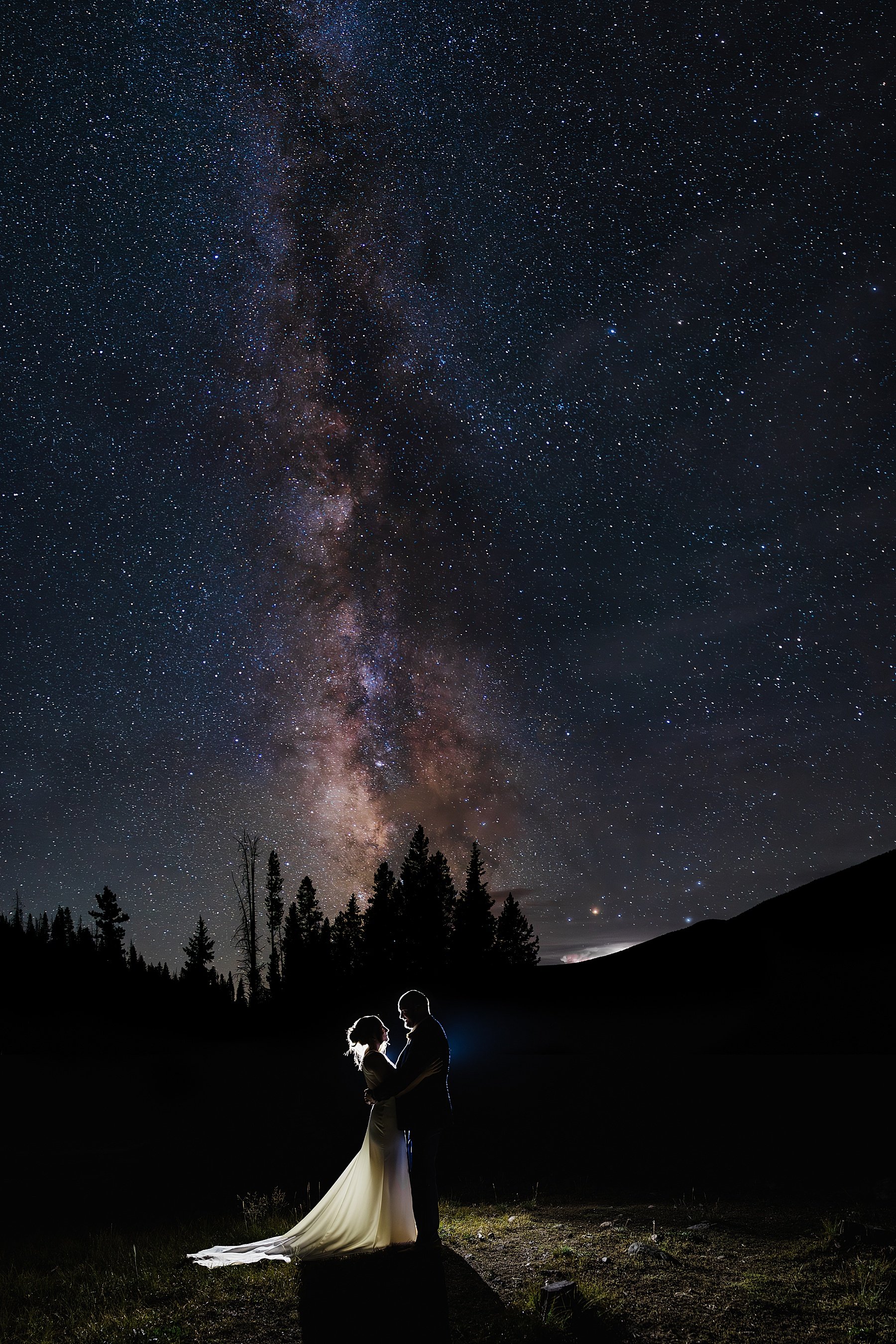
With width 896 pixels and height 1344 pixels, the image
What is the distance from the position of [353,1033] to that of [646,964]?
22570 mm

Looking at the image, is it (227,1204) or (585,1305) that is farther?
(227,1204)

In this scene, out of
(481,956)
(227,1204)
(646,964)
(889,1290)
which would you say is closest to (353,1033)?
(889,1290)

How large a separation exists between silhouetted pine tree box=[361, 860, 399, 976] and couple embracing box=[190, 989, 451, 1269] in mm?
51890

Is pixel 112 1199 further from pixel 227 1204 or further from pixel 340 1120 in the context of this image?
pixel 340 1120

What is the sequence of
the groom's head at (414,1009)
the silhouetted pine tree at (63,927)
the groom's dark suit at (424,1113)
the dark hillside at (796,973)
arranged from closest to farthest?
the groom's dark suit at (424,1113) → the groom's head at (414,1009) → the dark hillside at (796,973) → the silhouetted pine tree at (63,927)

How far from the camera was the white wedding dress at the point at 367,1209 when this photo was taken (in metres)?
7.14

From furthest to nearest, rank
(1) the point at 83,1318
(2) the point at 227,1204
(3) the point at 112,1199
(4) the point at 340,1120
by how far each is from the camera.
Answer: (4) the point at 340,1120 < (3) the point at 112,1199 < (2) the point at 227,1204 < (1) the point at 83,1318

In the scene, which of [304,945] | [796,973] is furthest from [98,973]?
[796,973]

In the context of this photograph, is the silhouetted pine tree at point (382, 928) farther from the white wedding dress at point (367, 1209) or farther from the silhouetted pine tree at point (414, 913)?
the white wedding dress at point (367, 1209)

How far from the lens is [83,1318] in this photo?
6.40m

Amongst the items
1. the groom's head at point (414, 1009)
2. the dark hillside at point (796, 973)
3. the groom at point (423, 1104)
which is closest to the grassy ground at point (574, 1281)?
the groom at point (423, 1104)

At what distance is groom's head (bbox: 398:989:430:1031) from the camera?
7.07 meters

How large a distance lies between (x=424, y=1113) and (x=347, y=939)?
68.8 metres

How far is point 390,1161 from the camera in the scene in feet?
23.8
